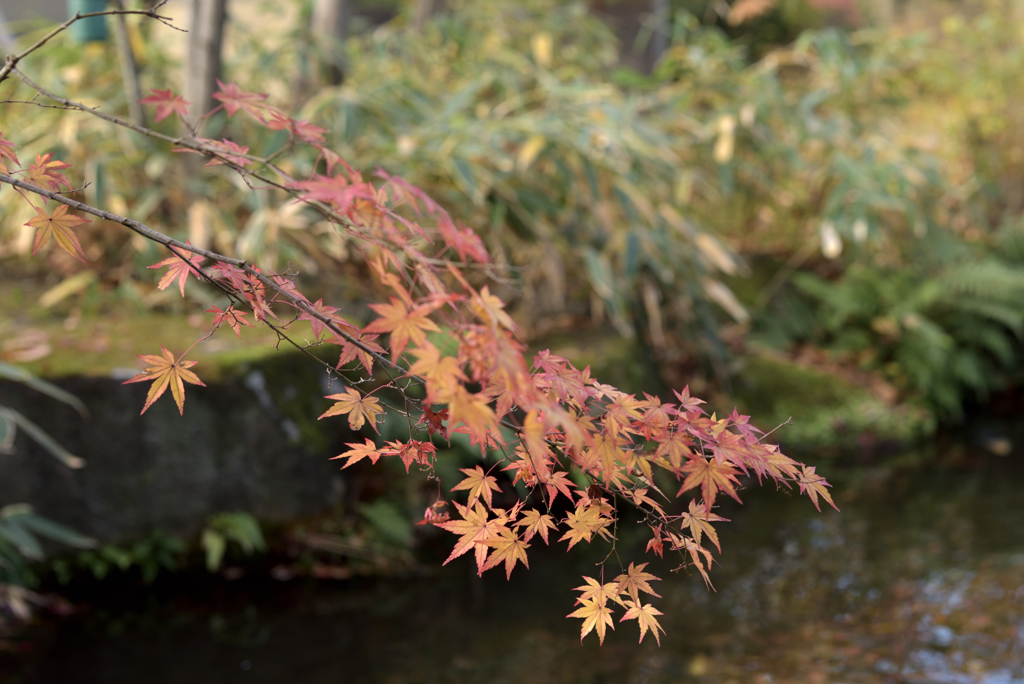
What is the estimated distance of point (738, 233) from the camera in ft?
17.7

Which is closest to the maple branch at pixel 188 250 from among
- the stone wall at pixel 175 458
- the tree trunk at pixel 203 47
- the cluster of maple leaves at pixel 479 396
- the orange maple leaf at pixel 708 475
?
the cluster of maple leaves at pixel 479 396

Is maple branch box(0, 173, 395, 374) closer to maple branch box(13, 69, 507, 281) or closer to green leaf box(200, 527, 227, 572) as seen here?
maple branch box(13, 69, 507, 281)

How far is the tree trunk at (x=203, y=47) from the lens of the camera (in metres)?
3.27

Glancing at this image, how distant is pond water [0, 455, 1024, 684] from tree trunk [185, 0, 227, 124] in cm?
205

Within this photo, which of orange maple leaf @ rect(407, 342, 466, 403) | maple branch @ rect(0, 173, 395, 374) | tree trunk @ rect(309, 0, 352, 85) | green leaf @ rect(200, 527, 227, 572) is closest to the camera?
orange maple leaf @ rect(407, 342, 466, 403)

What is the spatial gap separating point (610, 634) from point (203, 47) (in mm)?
2804

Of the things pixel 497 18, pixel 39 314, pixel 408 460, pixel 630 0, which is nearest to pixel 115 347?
pixel 39 314

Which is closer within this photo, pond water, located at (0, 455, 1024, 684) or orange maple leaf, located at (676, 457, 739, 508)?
orange maple leaf, located at (676, 457, 739, 508)

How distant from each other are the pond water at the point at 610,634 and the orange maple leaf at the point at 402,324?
1.59 meters

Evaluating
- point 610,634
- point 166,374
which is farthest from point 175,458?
point 166,374

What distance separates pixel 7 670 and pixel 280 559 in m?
0.83

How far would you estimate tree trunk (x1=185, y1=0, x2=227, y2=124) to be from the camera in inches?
129

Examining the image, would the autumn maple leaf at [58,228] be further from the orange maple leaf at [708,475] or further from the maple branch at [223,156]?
the orange maple leaf at [708,475]

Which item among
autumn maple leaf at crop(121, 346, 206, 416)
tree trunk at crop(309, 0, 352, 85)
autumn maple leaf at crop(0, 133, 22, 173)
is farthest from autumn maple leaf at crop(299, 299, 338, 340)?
tree trunk at crop(309, 0, 352, 85)
